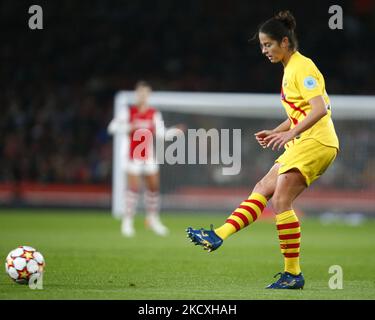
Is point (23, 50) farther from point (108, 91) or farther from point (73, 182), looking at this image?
point (73, 182)

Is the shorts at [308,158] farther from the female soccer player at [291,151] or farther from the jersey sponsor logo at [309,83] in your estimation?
the jersey sponsor logo at [309,83]

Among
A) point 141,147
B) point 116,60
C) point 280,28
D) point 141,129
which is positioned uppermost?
point 116,60

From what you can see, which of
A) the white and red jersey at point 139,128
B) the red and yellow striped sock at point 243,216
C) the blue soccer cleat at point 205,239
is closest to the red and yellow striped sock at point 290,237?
the red and yellow striped sock at point 243,216

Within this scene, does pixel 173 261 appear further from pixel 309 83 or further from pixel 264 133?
pixel 309 83

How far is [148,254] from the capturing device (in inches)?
377

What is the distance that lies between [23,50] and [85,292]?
15.5m

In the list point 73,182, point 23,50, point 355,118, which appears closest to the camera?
point 355,118

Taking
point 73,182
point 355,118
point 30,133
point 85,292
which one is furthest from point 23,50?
point 85,292

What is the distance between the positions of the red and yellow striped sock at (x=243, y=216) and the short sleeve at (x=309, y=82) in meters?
0.88

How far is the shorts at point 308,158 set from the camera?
21.3 ft

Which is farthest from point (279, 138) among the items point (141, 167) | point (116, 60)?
point (116, 60)

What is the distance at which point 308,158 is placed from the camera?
6492mm

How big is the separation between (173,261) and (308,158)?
2.75 metres
